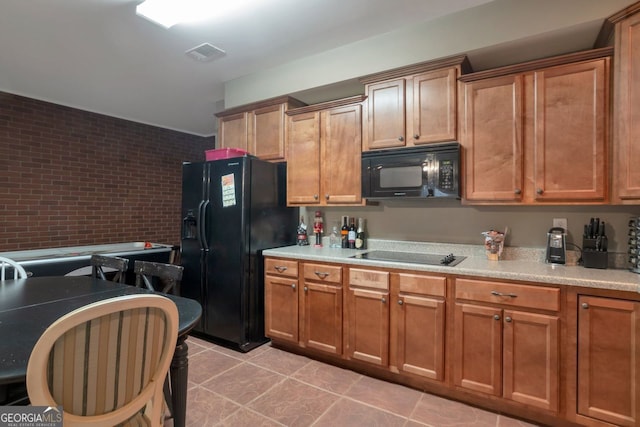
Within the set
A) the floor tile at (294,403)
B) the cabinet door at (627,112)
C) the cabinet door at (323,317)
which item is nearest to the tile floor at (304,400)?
the floor tile at (294,403)

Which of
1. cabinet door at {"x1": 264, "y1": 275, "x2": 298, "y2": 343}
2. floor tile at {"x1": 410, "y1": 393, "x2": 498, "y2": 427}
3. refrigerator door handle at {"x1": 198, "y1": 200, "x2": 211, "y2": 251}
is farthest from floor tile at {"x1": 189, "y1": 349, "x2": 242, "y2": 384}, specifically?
floor tile at {"x1": 410, "y1": 393, "x2": 498, "y2": 427}

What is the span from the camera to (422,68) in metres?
2.43

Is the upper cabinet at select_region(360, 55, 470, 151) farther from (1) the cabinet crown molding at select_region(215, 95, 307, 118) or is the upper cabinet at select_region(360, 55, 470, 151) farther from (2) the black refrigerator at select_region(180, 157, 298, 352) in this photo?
(2) the black refrigerator at select_region(180, 157, 298, 352)

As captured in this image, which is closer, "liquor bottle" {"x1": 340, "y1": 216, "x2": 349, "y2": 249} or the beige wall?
the beige wall

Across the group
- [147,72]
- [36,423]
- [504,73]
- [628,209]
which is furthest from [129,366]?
[147,72]

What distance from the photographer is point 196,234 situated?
3.07m

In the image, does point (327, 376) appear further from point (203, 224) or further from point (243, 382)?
point (203, 224)

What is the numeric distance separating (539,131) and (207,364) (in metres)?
2.93

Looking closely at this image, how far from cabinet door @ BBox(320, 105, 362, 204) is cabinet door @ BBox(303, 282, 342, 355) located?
787mm

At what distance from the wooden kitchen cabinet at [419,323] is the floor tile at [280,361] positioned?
0.82 metres

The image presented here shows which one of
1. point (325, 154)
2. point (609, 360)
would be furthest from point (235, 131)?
point (609, 360)

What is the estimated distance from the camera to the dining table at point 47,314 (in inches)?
41.6

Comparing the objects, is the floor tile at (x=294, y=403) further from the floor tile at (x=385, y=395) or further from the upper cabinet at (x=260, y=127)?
the upper cabinet at (x=260, y=127)

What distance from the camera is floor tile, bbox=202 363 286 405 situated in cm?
217
